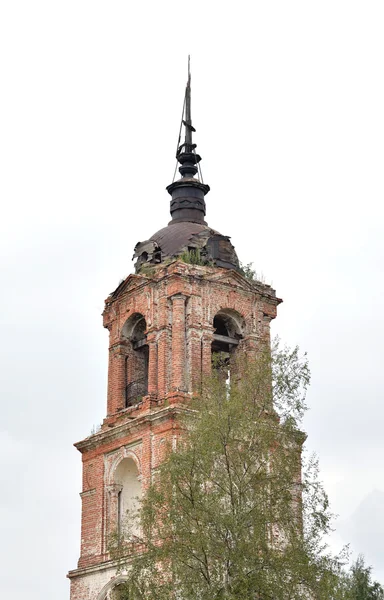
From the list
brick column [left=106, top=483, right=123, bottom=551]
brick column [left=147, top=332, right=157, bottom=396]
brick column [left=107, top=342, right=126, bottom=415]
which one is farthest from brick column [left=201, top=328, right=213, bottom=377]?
brick column [left=106, top=483, right=123, bottom=551]

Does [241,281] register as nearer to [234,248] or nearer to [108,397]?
[234,248]

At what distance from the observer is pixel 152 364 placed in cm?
2792

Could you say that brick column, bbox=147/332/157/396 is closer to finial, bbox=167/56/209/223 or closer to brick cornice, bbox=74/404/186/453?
brick cornice, bbox=74/404/186/453

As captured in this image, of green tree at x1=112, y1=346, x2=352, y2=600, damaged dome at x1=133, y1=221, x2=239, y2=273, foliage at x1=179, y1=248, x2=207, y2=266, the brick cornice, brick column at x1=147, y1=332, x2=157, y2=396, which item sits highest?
damaged dome at x1=133, y1=221, x2=239, y2=273

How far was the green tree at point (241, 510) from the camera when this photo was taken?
65.6 feet

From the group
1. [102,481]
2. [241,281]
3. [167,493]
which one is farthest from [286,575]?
[241,281]

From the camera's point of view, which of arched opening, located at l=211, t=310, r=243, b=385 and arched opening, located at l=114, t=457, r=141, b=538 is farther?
arched opening, located at l=211, t=310, r=243, b=385

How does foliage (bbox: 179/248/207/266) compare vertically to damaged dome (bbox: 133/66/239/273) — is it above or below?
below

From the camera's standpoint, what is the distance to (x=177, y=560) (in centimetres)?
2025

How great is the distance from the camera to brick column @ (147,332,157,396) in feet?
90.4

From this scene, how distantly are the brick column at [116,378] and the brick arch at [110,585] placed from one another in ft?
13.7

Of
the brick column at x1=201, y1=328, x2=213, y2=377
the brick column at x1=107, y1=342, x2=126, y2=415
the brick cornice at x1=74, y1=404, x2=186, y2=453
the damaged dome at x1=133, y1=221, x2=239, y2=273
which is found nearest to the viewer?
the brick cornice at x1=74, y1=404, x2=186, y2=453

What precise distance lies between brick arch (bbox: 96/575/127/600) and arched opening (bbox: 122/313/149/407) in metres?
4.43

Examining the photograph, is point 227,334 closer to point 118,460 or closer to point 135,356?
point 135,356
